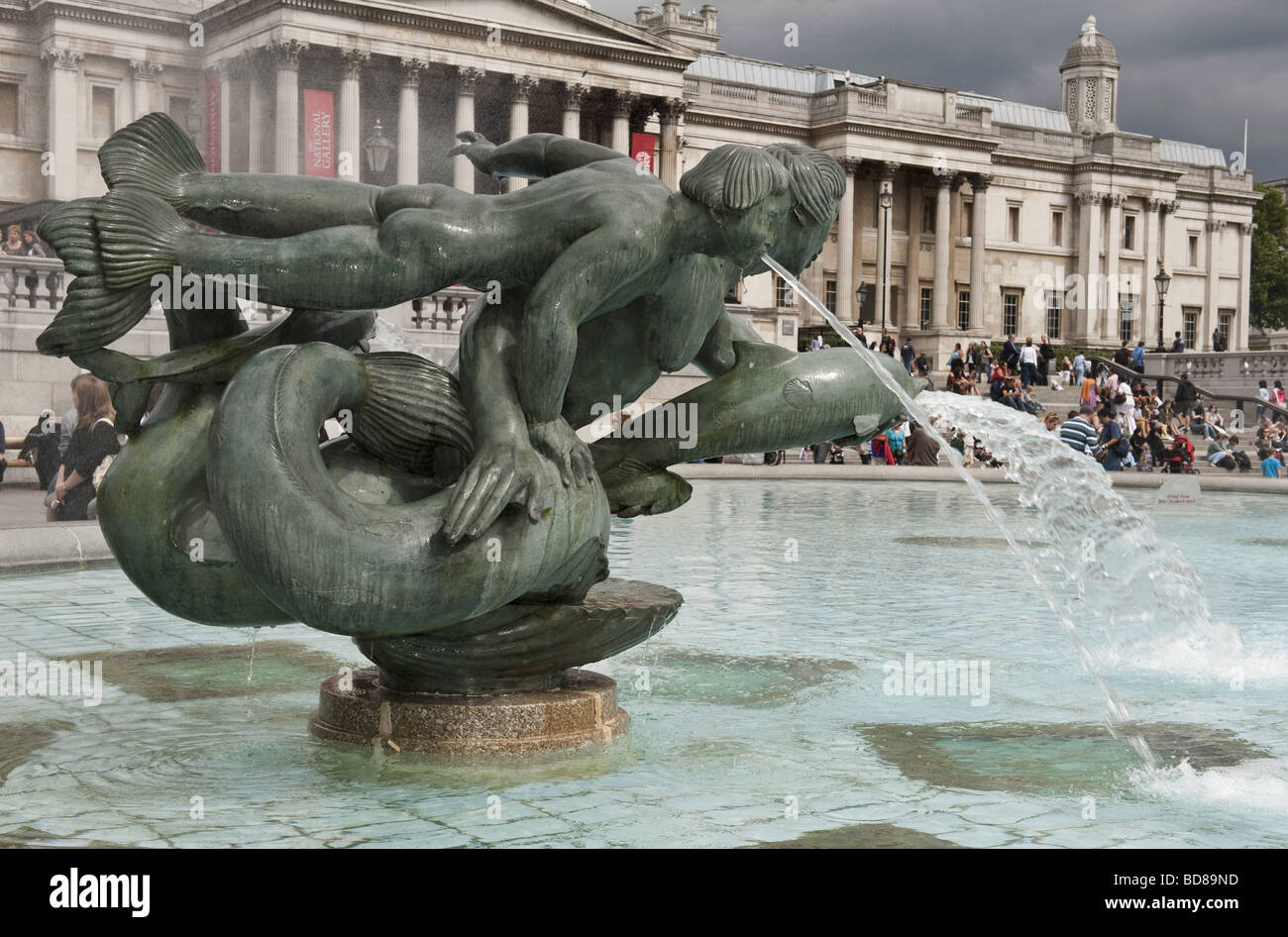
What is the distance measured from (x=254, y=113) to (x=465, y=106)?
6653 millimetres

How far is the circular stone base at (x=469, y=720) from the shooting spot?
4.12 m

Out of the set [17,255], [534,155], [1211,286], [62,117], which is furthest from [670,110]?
[534,155]

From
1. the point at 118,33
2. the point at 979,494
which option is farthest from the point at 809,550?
the point at 118,33

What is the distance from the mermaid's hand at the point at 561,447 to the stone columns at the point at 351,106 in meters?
43.3

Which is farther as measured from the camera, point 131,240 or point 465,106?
point 465,106

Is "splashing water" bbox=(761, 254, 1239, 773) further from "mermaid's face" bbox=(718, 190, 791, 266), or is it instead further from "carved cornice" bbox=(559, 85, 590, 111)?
"carved cornice" bbox=(559, 85, 590, 111)

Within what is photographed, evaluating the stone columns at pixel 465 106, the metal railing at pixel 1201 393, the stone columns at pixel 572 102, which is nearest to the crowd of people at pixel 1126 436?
the metal railing at pixel 1201 393

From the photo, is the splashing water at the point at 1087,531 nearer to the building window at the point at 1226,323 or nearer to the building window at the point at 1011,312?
the building window at the point at 1011,312

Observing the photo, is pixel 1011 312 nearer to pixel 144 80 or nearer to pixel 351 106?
pixel 351 106

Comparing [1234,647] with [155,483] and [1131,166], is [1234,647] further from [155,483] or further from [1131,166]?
[1131,166]

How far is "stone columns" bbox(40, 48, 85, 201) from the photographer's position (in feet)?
147

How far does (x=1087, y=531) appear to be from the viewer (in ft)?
26.9

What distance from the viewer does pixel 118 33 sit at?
4572cm

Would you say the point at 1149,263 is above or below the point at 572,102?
below
